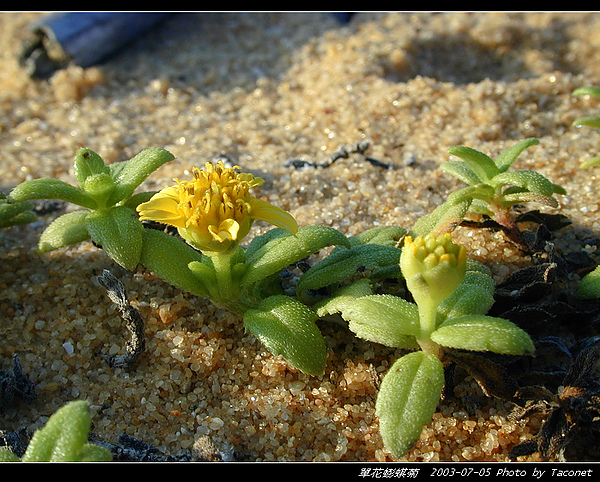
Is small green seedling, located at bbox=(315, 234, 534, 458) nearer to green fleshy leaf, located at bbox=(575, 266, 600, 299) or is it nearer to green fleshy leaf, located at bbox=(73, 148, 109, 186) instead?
green fleshy leaf, located at bbox=(575, 266, 600, 299)

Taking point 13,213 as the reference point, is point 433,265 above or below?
below

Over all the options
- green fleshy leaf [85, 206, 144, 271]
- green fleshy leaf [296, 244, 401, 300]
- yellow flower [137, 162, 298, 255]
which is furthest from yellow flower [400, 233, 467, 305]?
green fleshy leaf [85, 206, 144, 271]

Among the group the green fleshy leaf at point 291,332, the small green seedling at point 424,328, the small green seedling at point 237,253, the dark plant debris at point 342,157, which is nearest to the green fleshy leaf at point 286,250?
the small green seedling at point 237,253

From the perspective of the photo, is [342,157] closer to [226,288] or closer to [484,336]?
[226,288]

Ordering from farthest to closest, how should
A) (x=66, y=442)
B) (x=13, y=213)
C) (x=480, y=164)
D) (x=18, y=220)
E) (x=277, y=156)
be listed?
1. (x=277, y=156)
2. (x=18, y=220)
3. (x=13, y=213)
4. (x=480, y=164)
5. (x=66, y=442)

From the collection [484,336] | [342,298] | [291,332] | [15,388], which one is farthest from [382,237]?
[15,388]

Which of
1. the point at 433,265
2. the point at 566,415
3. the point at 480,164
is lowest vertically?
the point at 566,415

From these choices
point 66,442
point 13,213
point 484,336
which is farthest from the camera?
point 13,213
